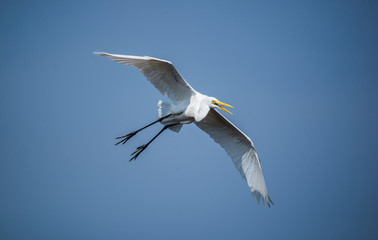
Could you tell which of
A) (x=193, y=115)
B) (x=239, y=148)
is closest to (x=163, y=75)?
(x=193, y=115)

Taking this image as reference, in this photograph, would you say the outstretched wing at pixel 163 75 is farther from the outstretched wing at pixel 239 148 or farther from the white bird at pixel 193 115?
the outstretched wing at pixel 239 148

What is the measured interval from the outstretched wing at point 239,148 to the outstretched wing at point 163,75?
911 millimetres

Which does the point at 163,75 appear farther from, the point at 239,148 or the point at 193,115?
the point at 239,148

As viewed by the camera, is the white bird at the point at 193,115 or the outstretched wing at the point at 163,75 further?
the white bird at the point at 193,115

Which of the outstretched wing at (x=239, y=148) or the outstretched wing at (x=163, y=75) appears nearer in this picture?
the outstretched wing at (x=163, y=75)

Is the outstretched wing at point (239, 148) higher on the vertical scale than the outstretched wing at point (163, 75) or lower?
lower

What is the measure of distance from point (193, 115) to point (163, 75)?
83 cm

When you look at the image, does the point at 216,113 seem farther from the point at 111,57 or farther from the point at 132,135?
the point at 111,57

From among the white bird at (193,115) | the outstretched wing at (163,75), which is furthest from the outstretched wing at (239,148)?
the outstretched wing at (163,75)

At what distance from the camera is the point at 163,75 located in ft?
20.1

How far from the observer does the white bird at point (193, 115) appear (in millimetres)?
5891

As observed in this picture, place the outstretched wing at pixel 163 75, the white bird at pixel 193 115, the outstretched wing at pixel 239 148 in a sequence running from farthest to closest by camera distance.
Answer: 1. the outstretched wing at pixel 239 148
2. the white bird at pixel 193 115
3. the outstretched wing at pixel 163 75

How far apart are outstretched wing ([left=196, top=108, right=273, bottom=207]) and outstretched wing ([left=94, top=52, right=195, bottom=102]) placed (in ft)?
2.99

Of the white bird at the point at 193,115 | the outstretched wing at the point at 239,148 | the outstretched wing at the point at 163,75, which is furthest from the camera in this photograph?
the outstretched wing at the point at 239,148
